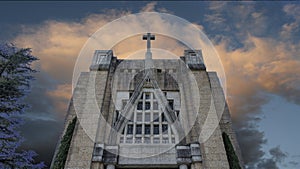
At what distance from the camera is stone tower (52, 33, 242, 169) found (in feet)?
37.6

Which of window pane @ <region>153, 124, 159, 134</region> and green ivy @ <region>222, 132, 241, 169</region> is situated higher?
window pane @ <region>153, 124, 159, 134</region>

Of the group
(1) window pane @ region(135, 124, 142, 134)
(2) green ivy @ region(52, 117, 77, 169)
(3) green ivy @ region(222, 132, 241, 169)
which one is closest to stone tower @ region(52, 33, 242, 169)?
(1) window pane @ region(135, 124, 142, 134)

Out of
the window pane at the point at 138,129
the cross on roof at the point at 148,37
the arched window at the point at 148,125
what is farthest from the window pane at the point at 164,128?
the cross on roof at the point at 148,37

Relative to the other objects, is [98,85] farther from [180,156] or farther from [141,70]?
[180,156]

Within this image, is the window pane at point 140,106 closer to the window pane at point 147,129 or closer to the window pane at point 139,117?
the window pane at point 139,117

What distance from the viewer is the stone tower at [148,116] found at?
11.5 meters

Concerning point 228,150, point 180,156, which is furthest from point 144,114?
point 228,150

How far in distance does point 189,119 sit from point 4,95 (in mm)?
9044

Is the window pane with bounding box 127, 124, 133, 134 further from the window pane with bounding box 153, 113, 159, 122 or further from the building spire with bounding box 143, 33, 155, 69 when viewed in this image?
the building spire with bounding box 143, 33, 155, 69

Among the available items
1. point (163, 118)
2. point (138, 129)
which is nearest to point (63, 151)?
point (138, 129)

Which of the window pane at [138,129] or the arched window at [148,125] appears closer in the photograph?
the arched window at [148,125]

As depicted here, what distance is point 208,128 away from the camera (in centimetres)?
1237

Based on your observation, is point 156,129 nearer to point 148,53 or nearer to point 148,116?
point 148,116

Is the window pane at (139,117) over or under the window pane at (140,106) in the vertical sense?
under
